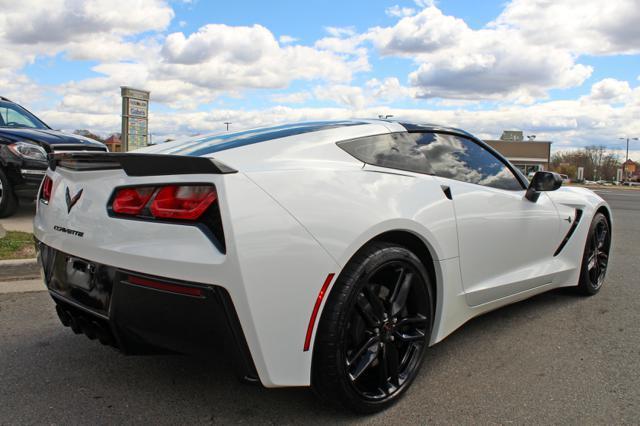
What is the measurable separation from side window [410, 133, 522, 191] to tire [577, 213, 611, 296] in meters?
1.23

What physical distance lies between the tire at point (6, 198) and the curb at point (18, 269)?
2.39m

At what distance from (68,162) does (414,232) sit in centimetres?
172

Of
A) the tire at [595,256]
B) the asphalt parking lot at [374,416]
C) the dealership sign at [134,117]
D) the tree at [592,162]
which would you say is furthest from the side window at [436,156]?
the tree at [592,162]

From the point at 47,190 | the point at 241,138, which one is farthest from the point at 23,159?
the point at 241,138

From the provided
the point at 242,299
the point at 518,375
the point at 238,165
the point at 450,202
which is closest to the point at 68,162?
the point at 238,165

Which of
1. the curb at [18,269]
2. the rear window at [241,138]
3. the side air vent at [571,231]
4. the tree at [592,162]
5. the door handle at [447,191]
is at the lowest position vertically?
the tree at [592,162]

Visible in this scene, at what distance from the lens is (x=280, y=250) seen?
2.06 m

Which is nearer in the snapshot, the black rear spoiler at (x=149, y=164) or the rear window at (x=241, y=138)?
the black rear spoiler at (x=149, y=164)

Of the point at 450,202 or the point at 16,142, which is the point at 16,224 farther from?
the point at 450,202

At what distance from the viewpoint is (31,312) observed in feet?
12.7

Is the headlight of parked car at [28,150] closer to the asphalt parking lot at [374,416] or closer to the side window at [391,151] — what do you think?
the asphalt parking lot at [374,416]

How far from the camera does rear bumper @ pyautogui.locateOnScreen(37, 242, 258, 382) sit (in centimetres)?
200

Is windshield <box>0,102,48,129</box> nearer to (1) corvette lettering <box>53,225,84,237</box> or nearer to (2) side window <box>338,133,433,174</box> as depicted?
(1) corvette lettering <box>53,225,84,237</box>

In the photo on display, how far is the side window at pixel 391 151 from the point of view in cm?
263
